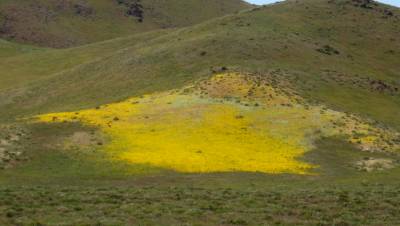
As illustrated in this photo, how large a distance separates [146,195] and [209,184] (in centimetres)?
606

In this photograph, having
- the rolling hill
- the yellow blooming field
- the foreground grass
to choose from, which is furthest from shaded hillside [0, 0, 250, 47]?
the foreground grass

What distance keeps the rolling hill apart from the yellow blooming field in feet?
0.59

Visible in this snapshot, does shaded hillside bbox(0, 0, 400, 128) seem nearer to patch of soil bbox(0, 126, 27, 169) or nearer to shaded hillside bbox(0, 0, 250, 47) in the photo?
patch of soil bbox(0, 126, 27, 169)

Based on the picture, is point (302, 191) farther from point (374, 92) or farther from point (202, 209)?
point (374, 92)

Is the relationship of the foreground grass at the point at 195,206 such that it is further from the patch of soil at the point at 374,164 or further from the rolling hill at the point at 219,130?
the patch of soil at the point at 374,164

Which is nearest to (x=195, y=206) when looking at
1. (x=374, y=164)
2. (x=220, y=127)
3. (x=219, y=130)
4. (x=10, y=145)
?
(x=374, y=164)

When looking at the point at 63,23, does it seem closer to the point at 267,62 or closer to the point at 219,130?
the point at 267,62

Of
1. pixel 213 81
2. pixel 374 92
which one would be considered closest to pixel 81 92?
pixel 213 81

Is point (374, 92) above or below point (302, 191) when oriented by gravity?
above

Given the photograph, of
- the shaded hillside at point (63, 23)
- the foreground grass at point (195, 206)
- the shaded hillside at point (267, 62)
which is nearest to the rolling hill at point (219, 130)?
the foreground grass at point (195, 206)

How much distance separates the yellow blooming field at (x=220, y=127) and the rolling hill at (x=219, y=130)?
18 cm

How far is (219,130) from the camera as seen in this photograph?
157 feet

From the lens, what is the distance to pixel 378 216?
25.0m

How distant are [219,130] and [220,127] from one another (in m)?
0.85
